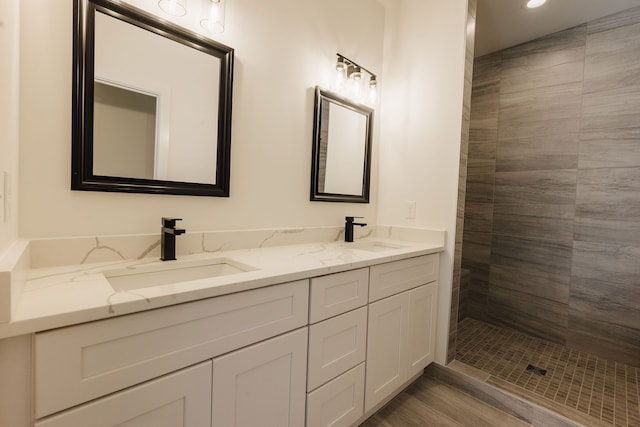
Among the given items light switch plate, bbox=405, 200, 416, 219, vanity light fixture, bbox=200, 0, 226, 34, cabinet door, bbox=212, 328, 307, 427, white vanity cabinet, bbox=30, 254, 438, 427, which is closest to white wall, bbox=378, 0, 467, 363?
light switch plate, bbox=405, 200, 416, 219

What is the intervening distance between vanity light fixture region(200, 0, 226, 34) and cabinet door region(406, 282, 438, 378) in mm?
1681

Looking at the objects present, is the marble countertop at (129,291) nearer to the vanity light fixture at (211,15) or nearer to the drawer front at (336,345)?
the drawer front at (336,345)

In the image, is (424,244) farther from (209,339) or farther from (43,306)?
(43,306)

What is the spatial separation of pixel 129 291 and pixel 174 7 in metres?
1.16

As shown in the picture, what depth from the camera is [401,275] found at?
62.5 inches

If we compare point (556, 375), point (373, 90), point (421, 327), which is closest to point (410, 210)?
point (421, 327)

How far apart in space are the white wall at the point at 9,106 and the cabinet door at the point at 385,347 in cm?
132

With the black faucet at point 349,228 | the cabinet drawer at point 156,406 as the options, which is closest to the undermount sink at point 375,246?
the black faucet at point 349,228

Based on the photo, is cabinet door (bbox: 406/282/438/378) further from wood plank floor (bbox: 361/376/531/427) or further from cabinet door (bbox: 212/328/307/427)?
cabinet door (bbox: 212/328/307/427)

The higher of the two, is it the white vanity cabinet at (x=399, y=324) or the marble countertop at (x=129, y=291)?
the marble countertop at (x=129, y=291)

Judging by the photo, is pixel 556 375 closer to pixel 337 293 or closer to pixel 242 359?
pixel 337 293

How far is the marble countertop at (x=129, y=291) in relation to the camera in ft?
2.06

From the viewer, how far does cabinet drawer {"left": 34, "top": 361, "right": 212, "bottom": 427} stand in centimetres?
67

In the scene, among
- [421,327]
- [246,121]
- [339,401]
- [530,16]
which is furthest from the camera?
[530,16]
